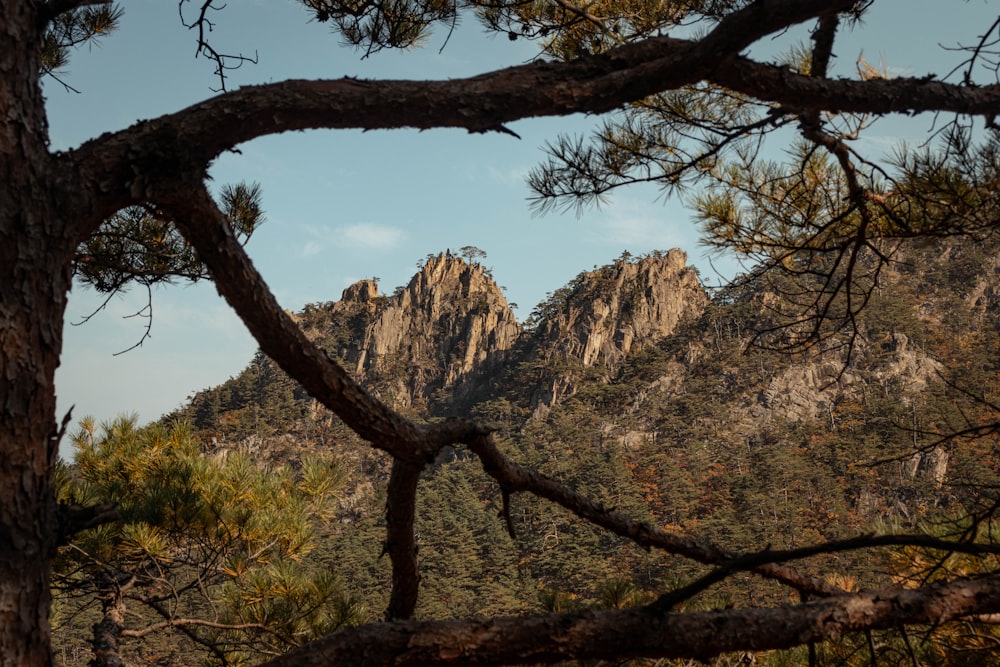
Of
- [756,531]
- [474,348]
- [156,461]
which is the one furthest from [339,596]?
[474,348]

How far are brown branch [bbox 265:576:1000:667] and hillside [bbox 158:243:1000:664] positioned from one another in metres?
12.9

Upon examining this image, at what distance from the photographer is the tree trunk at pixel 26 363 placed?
677 mm

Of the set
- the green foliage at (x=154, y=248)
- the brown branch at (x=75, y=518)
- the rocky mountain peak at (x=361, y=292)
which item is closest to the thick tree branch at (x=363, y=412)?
the brown branch at (x=75, y=518)

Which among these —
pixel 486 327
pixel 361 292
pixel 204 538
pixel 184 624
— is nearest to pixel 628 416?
pixel 486 327

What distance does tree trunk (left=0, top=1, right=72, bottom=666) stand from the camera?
68cm

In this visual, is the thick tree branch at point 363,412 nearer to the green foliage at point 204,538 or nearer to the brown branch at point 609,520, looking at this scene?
the brown branch at point 609,520

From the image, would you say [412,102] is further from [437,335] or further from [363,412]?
[437,335]

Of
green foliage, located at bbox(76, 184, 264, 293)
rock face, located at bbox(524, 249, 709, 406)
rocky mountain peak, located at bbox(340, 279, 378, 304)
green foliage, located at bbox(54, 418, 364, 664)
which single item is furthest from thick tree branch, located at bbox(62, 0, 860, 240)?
rocky mountain peak, located at bbox(340, 279, 378, 304)

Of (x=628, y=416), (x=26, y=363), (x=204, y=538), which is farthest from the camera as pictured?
(x=628, y=416)

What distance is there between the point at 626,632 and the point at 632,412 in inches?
1444

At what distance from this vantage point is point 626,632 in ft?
2.59

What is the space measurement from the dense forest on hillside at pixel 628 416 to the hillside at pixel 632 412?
0.36ft

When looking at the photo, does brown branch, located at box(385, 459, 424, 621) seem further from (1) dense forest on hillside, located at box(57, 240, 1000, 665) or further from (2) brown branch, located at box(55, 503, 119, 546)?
(1) dense forest on hillside, located at box(57, 240, 1000, 665)

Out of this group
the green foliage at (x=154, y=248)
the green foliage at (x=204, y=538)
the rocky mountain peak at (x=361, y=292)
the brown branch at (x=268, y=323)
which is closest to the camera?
the brown branch at (x=268, y=323)
